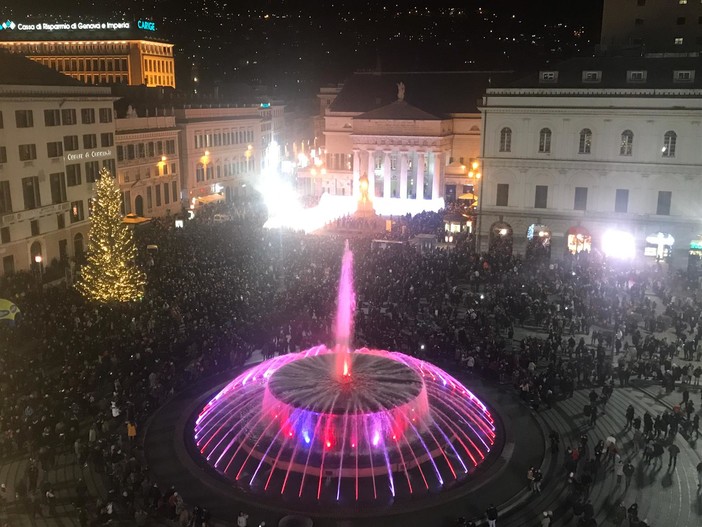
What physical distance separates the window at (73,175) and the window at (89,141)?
2.06 m

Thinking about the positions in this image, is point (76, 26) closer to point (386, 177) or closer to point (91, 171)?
point (386, 177)

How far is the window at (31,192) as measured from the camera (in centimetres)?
4534

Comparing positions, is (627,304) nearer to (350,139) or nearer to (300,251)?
(300,251)

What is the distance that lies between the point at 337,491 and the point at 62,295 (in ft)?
76.1

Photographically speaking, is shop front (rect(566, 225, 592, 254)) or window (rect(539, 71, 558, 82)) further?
window (rect(539, 71, 558, 82))

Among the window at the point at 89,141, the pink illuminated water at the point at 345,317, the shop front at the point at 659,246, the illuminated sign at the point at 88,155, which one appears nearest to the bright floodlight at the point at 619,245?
the shop front at the point at 659,246

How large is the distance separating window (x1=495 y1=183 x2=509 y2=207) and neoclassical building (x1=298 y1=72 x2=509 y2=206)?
26.0 m

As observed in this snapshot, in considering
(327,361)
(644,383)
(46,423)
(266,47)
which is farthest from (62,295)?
(266,47)

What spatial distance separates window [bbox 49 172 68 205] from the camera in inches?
1890

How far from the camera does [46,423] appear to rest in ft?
77.5

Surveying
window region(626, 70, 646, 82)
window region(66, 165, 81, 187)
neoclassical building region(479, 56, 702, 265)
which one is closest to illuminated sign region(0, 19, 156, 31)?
window region(66, 165, 81, 187)

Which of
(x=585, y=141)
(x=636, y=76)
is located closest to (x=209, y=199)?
(x=585, y=141)

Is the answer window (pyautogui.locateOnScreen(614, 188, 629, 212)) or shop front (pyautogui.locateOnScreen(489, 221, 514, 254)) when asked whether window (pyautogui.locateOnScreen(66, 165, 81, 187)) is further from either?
window (pyautogui.locateOnScreen(614, 188, 629, 212))

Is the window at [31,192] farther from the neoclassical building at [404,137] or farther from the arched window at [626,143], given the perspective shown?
the neoclassical building at [404,137]
